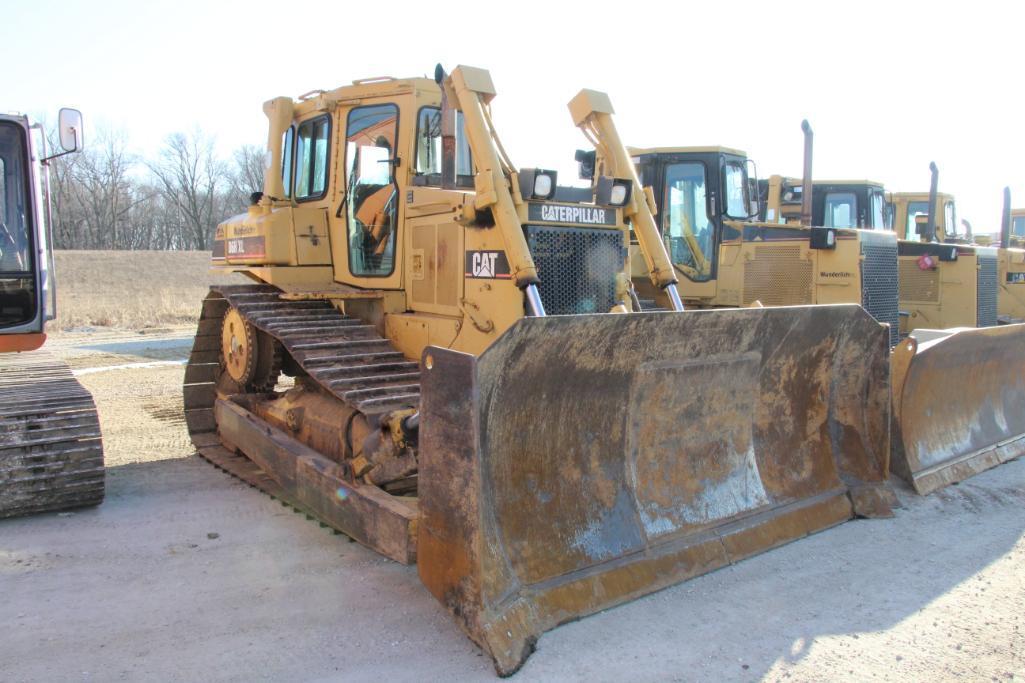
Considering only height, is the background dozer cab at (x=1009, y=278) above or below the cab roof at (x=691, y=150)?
below

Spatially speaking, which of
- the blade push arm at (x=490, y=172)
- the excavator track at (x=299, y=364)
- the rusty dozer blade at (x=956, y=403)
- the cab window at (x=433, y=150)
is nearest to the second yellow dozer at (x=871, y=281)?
the rusty dozer blade at (x=956, y=403)

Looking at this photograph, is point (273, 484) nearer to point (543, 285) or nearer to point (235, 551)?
point (235, 551)

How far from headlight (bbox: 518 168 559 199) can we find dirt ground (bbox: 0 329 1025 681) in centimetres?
233

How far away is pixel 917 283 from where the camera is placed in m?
10.8

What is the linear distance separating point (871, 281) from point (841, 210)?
3.23m

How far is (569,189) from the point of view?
5.73 m

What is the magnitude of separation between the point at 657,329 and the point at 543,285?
4.48ft

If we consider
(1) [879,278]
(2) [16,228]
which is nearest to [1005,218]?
(1) [879,278]

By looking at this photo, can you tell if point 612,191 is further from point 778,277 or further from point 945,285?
point 945,285

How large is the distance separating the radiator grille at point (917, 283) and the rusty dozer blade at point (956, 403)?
156 inches

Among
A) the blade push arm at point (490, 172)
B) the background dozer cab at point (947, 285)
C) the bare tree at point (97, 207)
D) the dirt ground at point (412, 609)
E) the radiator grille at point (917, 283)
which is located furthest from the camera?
the bare tree at point (97, 207)

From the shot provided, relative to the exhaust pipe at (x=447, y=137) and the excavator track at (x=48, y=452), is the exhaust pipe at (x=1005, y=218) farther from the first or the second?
the excavator track at (x=48, y=452)

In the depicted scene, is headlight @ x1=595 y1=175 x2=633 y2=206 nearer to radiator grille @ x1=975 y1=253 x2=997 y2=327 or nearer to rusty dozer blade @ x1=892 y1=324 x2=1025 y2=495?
rusty dozer blade @ x1=892 y1=324 x2=1025 y2=495

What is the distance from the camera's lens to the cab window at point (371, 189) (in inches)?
234
